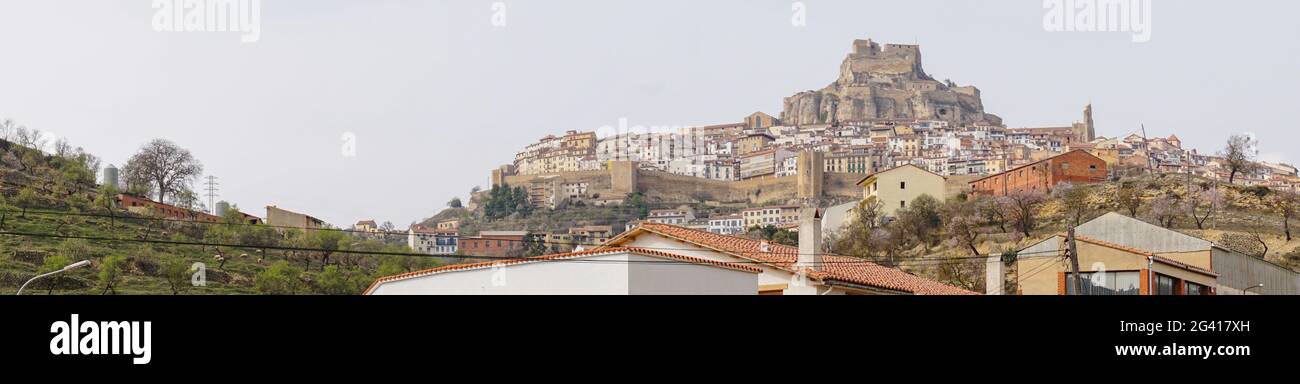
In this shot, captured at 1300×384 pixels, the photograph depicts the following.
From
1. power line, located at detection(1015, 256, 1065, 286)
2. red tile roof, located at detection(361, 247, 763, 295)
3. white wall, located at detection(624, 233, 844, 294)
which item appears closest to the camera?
red tile roof, located at detection(361, 247, 763, 295)

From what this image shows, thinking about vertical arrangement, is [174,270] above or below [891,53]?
below

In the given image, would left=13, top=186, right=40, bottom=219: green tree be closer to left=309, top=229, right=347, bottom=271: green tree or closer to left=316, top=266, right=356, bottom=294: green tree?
left=309, top=229, right=347, bottom=271: green tree

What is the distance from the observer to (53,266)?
46594 mm

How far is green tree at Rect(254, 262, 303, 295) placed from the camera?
1897 inches

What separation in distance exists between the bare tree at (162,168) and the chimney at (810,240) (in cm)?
5902

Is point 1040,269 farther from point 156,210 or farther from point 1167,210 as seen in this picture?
point 156,210

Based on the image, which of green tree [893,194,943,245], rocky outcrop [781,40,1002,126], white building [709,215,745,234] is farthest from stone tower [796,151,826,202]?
green tree [893,194,943,245]

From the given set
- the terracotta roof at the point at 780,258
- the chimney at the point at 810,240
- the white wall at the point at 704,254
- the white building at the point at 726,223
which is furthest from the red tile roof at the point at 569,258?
the white building at the point at 726,223

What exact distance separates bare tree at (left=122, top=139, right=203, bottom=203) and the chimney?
59021 mm

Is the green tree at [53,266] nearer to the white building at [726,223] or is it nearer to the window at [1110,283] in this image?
the window at [1110,283]
